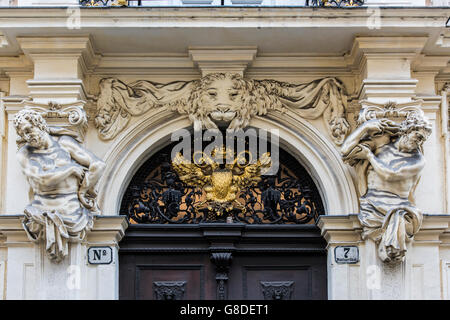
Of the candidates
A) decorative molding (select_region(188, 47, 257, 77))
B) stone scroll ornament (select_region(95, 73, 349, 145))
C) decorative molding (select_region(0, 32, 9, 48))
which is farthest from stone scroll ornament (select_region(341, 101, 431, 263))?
decorative molding (select_region(0, 32, 9, 48))

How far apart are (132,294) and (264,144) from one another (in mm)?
2009

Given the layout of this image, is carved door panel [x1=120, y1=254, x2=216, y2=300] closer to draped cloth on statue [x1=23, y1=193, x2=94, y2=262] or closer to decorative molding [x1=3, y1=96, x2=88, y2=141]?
draped cloth on statue [x1=23, y1=193, x2=94, y2=262]

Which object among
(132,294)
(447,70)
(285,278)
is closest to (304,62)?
(447,70)

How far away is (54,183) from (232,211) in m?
1.88

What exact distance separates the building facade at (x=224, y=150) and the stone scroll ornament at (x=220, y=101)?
16 millimetres

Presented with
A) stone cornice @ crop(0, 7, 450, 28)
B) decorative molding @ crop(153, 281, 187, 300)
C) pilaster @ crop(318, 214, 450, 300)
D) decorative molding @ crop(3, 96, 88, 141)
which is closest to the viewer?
pilaster @ crop(318, 214, 450, 300)

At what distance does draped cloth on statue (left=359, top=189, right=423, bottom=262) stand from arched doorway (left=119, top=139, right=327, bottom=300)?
0.77m

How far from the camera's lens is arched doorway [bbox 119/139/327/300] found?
37.4ft

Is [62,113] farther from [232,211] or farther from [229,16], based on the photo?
[232,211]

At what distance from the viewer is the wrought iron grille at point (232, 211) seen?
38.1ft

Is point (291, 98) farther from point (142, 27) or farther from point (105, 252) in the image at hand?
point (105, 252)

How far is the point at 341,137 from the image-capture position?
11.5m

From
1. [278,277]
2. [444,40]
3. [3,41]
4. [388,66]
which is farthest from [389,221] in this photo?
[3,41]

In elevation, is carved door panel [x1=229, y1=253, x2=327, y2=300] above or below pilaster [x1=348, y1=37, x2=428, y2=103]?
below
